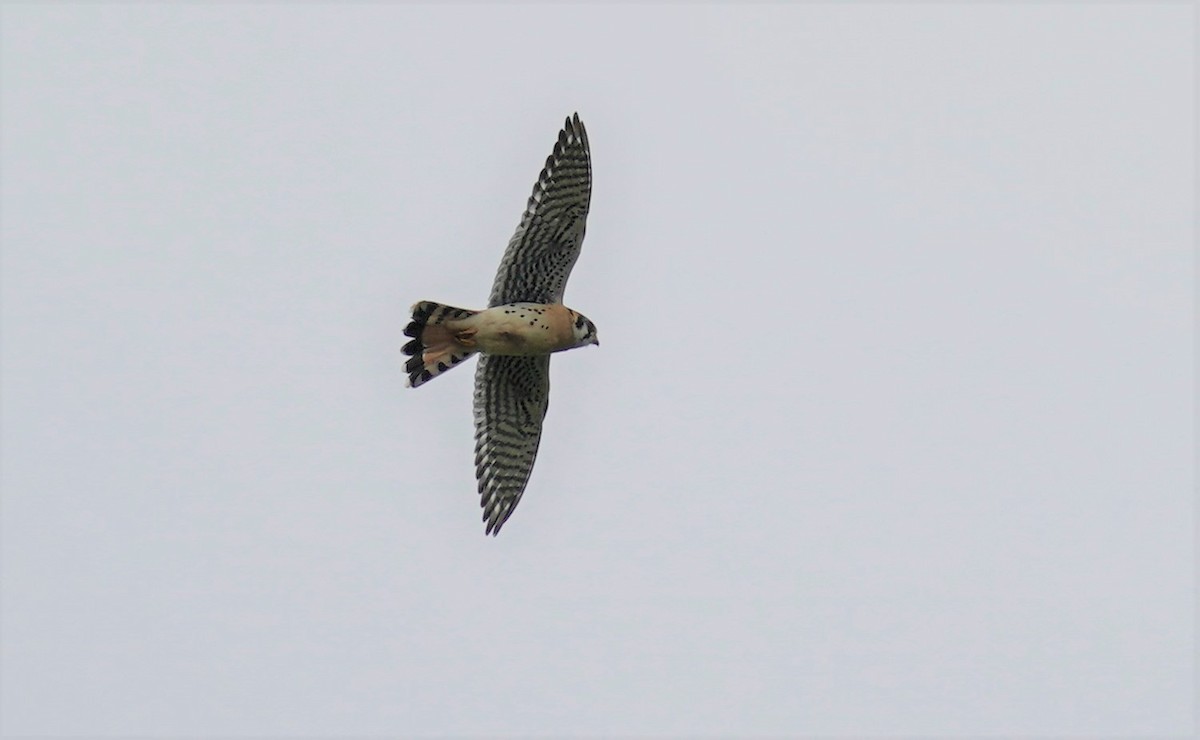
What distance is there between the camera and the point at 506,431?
63.8 feet

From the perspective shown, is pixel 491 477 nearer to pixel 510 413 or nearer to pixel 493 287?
pixel 510 413

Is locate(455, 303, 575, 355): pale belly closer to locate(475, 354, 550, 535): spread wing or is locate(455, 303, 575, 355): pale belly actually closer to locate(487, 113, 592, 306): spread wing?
locate(487, 113, 592, 306): spread wing

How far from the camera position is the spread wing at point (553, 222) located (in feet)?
60.3

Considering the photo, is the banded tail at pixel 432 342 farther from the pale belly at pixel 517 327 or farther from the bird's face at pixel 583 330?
the bird's face at pixel 583 330

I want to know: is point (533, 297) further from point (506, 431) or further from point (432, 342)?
point (506, 431)

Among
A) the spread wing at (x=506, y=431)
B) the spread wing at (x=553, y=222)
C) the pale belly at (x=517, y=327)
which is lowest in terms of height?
the spread wing at (x=506, y=431)

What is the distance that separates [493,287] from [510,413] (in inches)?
53.6

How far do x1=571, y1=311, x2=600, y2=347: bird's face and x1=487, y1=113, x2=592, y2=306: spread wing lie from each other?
0.35m

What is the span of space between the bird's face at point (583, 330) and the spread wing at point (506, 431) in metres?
0.58

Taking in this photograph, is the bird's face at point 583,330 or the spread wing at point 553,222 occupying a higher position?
the spread wing at point 553,222

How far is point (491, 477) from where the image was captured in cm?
1945

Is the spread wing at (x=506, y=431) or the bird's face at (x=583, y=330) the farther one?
the spread wing at (x=506, y=431)

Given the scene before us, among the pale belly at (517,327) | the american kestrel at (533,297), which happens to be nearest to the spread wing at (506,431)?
the american kestrel at (533,297)

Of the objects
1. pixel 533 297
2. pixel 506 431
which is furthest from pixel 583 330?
pixel 506 431
